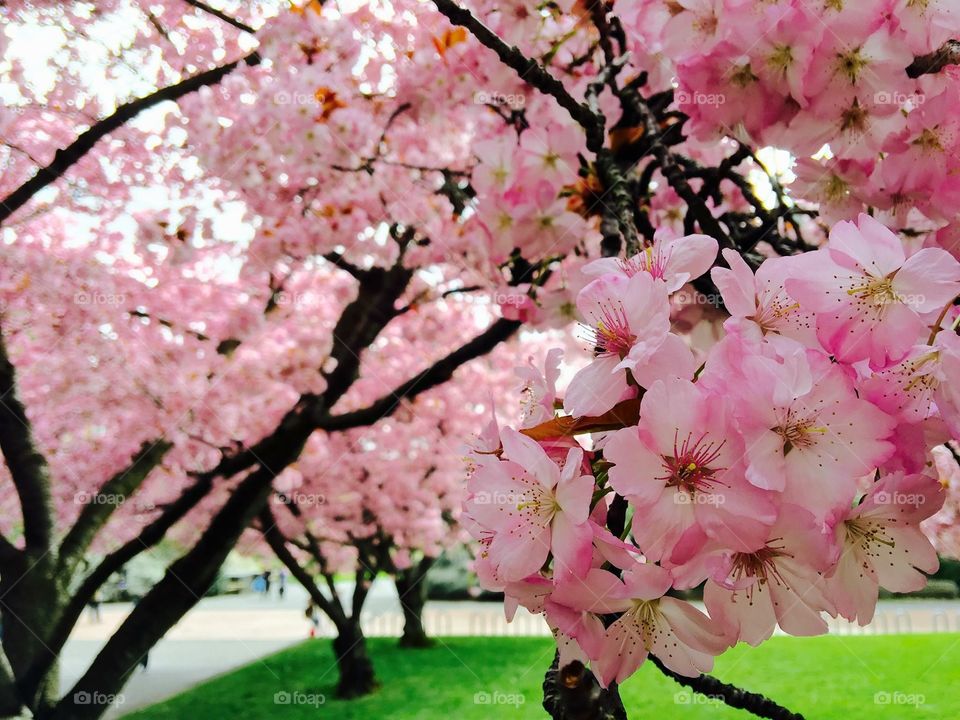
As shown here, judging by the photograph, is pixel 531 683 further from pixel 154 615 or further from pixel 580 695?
pixel 580 695

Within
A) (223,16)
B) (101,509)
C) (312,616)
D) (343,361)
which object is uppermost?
(223,16)

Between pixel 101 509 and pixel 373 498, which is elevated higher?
pixel 373 498

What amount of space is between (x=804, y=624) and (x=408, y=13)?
1930mm

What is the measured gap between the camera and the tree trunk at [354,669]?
3.63 m

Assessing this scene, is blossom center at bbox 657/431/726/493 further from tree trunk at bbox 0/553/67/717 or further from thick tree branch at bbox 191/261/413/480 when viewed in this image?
tree trunk at bbox 0/553/67/717

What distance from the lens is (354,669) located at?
3744 millimetres

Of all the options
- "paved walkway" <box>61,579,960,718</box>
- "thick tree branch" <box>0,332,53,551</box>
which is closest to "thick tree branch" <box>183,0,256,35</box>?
"thick tree branch" <box>0,332,53,551</box>

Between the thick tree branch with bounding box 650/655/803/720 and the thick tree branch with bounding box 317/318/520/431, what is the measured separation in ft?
4.34

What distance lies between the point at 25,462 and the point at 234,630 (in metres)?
3.45

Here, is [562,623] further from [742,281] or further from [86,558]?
[86,558]

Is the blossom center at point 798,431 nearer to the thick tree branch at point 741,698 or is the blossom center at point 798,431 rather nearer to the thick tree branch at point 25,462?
the thick tree branch at point 741,698

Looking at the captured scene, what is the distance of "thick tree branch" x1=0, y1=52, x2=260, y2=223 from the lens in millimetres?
1747

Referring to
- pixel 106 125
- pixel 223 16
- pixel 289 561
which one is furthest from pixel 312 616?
pixel 223 16

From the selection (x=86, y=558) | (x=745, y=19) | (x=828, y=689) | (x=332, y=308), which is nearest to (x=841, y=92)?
(x=745, y=19)
